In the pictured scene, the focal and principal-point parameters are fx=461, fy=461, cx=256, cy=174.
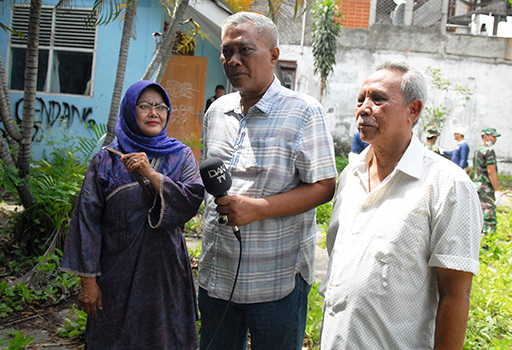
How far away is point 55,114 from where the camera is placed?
9320 millimetres

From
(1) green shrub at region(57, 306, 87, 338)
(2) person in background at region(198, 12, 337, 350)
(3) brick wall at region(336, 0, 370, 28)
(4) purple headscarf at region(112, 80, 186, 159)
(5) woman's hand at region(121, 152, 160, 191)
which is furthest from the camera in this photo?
(3) brick wall at region(336, 0, 370, 28)

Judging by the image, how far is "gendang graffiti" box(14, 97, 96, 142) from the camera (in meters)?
Result: 9.25

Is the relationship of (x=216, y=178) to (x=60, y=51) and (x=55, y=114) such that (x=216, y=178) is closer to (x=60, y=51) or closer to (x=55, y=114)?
(x=55, y=114)

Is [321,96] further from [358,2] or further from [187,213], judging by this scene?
Result: [187,213]

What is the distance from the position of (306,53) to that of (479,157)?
890 cm

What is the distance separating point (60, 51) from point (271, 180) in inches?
338

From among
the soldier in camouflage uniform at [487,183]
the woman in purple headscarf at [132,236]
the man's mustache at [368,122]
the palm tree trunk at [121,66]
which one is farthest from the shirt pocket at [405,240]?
the soldier in camouflage uniform at [487,183]

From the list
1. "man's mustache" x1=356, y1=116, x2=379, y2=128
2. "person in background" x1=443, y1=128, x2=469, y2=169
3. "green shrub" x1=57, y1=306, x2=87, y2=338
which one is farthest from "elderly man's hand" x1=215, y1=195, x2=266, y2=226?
"person in background" x1=443, y1=128, x2=469, y2=169

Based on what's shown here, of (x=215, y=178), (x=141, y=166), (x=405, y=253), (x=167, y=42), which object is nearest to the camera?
(x=405, y=253)

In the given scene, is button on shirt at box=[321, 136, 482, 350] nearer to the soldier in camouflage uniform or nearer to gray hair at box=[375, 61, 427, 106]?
gray hair at box=[375, 61, 427, 106]

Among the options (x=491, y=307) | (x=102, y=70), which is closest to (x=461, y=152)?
(x=491, y=307)

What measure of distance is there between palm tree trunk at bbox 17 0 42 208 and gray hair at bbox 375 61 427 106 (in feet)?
12.5

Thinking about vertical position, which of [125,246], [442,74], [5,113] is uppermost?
[442,74]

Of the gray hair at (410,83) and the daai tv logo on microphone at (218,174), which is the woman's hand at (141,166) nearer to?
the daai tv logo on microphone at (218,174)
